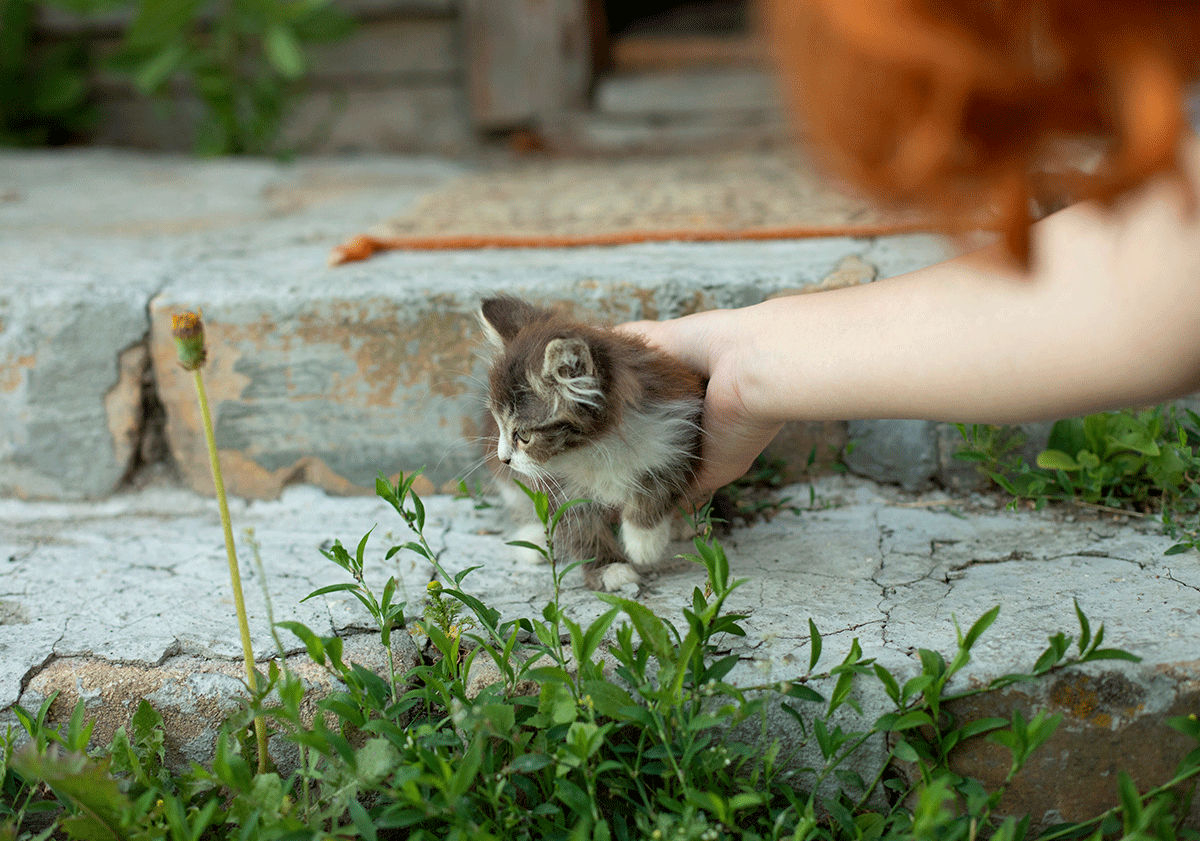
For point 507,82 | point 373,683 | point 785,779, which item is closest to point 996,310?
point 785,779

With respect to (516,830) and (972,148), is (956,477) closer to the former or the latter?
(516,830)

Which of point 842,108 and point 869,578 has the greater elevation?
point 842,108

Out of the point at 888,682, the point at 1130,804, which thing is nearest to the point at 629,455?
the point at 888,682

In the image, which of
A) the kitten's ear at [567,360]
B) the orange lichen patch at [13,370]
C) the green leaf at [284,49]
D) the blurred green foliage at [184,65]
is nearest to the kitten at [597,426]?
the kitten's ear at [567,360]

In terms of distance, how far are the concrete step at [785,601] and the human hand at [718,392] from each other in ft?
0.71

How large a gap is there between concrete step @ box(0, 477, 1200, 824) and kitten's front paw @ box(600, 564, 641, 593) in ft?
0.12

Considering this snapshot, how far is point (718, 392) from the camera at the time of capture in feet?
5.46

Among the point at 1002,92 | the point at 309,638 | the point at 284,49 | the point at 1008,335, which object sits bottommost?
the point at 309,638

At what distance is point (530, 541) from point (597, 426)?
0.39 metres

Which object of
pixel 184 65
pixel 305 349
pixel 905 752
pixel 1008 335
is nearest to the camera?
pixel 1008 335

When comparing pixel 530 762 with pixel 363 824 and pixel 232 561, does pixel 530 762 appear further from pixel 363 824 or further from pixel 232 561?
pixel 232 561

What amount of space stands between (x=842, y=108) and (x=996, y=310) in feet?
1.88

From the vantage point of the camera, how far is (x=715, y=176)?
338 centimetres

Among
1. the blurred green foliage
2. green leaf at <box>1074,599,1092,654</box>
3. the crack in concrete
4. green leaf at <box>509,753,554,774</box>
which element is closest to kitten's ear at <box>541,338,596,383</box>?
green leaf at <box>509,753,554,774</box>
